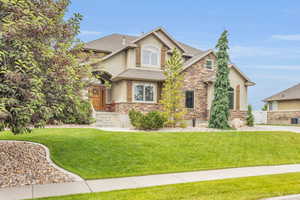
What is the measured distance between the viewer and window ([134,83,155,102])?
19781 millimetres

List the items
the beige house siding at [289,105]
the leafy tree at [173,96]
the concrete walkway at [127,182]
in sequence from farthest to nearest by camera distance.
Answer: the beige house siding at [289,105]
the leafy tree at [173,96]
the concrete walkway at [127,182]

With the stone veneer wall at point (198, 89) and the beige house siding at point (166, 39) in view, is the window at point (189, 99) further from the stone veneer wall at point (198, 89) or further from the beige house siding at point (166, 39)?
the beige house siding at point (166, 39)

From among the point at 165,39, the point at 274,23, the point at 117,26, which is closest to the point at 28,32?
the point at 165,39

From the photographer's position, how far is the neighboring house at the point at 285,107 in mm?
29391

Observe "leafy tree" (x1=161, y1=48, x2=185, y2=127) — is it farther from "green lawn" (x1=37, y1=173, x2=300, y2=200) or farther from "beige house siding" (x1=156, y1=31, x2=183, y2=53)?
"green lawn" (x1=37, y1=173, x2=300, y2=200)

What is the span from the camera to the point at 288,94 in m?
31.0

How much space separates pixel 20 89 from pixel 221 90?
50.8 feet

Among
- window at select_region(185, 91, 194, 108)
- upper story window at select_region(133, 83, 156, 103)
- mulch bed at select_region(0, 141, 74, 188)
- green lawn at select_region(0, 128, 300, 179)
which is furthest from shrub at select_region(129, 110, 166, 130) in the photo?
mulch bed at select_region(0, 141, 74, 188)

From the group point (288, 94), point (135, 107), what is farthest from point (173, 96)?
point (288, 94)

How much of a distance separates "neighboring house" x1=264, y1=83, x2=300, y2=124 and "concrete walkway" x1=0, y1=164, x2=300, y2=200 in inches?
932

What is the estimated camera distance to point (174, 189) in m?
6.08

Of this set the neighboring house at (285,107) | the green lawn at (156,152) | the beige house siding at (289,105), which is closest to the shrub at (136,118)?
the green lawn at (156,152)

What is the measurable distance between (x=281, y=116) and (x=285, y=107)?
133cm

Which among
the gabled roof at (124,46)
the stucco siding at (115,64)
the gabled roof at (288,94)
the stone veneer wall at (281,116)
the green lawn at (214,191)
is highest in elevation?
the gabled roof at (124,46)
